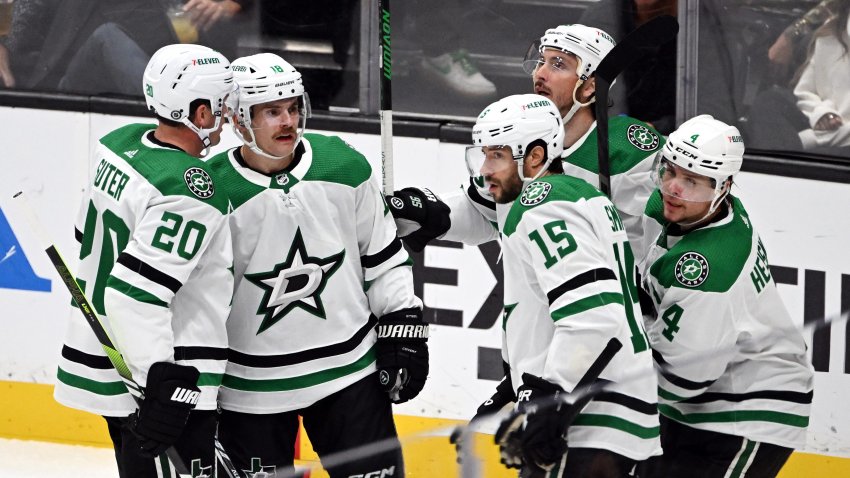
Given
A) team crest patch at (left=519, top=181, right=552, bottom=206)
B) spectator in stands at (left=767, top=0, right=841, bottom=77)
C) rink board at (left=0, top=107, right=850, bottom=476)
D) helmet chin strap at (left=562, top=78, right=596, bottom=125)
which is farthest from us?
spectator in stands at (left=767, top=0, right=841, bottom=77)

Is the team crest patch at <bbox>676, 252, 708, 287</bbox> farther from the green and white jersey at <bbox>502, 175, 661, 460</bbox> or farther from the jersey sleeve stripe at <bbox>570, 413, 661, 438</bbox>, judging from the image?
the jersey sleeve stripe at <bbox>570, 413, 661, 438</bbox>

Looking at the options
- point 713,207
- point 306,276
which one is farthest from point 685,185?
point 306,276

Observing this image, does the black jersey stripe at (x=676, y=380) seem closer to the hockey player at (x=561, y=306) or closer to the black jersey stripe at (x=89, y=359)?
the hockey player at (x=561, y=306)

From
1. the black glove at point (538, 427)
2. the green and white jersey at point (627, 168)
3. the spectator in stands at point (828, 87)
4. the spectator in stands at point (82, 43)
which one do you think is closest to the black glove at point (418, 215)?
the green and white jersey at point (627, 168)

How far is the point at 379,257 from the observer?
3.32m

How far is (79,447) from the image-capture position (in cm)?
464

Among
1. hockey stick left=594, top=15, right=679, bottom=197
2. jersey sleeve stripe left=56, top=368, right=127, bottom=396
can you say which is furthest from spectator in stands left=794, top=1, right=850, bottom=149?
jersey sleeve stripe left=56, top=368, right=127, bottom=396

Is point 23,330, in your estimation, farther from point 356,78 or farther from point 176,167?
point 176,167

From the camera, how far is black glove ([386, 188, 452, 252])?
3.52m

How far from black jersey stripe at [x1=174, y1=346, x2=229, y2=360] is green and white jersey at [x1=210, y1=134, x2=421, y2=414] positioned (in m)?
0.10

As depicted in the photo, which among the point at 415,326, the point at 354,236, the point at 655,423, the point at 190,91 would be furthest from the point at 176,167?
the point at 655,423

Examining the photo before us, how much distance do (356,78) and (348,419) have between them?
148 cm

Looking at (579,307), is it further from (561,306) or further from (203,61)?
(203,61)

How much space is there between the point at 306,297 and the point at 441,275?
115 cm
